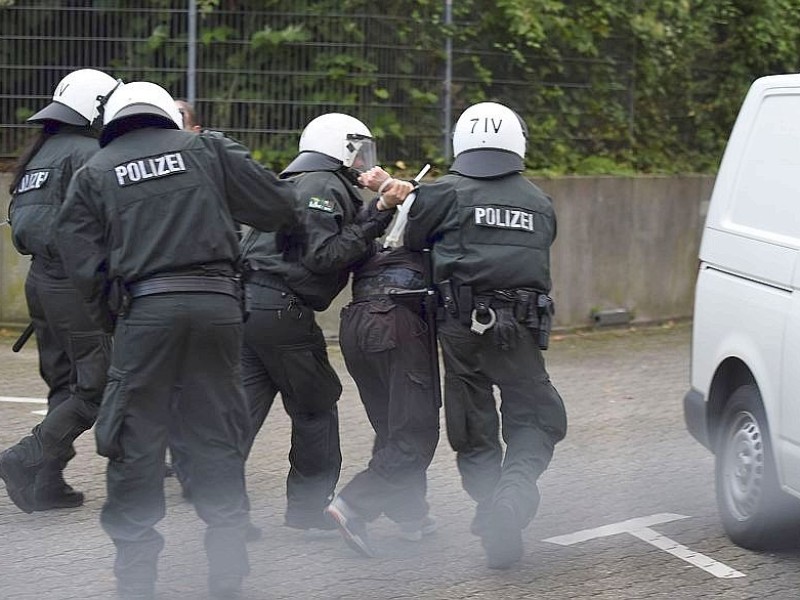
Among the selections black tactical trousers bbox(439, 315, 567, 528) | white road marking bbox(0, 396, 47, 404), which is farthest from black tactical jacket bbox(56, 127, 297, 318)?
white road marking bbox(0, 396, 47, 404)

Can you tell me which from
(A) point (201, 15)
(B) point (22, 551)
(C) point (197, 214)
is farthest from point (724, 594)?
(A) point (201, 15)

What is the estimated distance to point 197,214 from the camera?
4902 mm

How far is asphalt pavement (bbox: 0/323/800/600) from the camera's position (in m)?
5.36

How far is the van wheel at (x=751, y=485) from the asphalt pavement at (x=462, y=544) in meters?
0.10

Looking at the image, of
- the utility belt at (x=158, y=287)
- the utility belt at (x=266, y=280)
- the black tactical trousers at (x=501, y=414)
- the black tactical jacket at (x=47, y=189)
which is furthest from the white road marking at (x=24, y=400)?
the utility belt at (x=158, y=287)

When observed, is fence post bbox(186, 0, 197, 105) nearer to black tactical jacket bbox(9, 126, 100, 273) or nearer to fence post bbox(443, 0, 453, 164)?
fence post bbox(443, 0, 453, 164)

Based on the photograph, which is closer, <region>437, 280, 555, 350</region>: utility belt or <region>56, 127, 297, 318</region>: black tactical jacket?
<region>56, 127, 297, 318</region>: black tactical jacket

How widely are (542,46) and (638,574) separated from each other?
7.60 metres

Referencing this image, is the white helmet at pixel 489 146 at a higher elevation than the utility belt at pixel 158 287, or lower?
higher

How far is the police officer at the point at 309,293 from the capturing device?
567 centimetres

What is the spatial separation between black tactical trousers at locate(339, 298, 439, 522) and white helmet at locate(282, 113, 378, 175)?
613 millimetres

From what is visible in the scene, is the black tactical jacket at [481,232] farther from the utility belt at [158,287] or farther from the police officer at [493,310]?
the utility belt at [158,287]

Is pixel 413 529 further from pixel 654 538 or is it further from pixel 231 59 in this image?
pixel 231 59

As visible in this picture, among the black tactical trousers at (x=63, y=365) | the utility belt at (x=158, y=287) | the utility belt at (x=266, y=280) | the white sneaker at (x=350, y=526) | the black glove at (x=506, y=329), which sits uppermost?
the utility belt at (x=158, y=287)
